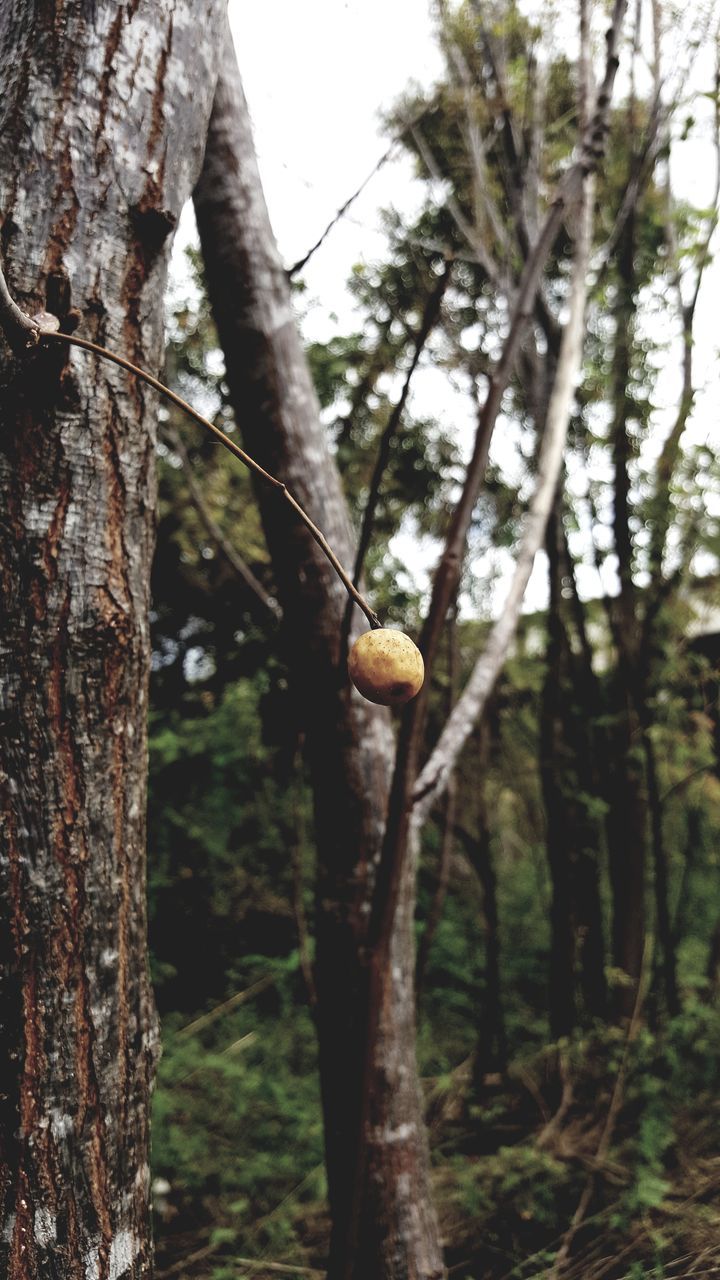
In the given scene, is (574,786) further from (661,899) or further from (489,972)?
(489,972)

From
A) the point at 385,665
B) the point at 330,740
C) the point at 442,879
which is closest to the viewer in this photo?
the point at 385,665

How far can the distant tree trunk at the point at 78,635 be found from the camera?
0.79 m

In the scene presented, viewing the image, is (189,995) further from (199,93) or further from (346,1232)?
(199,93)

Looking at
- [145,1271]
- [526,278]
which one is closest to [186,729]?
[526,278]

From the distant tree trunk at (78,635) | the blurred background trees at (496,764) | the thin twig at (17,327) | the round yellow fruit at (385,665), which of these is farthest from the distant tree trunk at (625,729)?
the thin twig at (17,327)

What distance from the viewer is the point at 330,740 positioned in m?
1.46

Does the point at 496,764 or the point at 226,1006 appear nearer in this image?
the point at 226,1006

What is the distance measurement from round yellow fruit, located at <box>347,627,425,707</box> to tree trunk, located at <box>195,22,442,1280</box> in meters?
0.57

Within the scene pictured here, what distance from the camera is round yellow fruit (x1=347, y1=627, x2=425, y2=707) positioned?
66 cm

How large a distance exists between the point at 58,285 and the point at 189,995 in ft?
15.1

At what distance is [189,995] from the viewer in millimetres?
4715

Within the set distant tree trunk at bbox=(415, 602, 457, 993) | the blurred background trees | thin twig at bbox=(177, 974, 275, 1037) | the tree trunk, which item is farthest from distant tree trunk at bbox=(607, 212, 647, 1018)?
the tree trunk

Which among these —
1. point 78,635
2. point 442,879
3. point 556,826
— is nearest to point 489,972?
point 556,826

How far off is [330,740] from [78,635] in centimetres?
68
